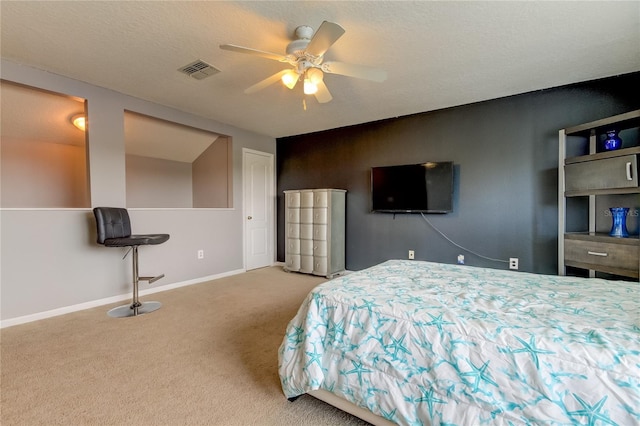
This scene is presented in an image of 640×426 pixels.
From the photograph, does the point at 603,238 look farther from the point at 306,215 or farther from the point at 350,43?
the point at 306,215

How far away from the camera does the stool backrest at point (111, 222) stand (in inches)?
112

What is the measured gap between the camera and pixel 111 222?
2980 mm

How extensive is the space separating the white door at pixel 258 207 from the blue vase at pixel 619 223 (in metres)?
4.46

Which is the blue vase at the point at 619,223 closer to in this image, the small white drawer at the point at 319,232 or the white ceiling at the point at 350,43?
the white ceiling at the point at 350,43

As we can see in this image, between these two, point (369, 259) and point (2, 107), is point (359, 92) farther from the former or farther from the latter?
point (2, 107)

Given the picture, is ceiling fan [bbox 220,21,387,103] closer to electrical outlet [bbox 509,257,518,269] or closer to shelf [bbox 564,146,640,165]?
shelf [bbox 564,146,640,165]

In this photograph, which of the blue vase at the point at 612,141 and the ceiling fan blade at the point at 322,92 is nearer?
the ceiling fan blade at the point at 322,92

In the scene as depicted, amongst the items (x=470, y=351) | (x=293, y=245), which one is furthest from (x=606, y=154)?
(x=293, y=245)

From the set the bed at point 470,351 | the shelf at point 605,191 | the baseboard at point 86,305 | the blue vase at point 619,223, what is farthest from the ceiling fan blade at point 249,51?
the blue vase at point 619,223

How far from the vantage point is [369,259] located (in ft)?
14.7

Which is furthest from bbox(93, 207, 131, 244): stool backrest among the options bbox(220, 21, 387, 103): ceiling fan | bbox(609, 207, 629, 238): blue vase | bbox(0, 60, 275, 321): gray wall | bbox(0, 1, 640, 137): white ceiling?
bbox(609, 207, 629, 238): blue vase

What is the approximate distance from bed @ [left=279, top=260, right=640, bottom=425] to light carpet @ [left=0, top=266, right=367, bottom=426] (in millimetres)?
299

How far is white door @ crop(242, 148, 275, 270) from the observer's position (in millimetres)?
4895

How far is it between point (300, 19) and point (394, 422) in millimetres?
2400
